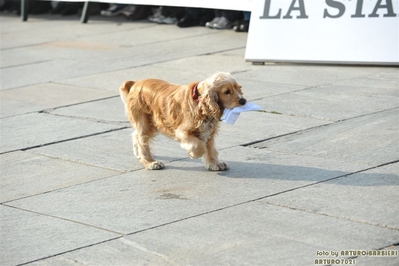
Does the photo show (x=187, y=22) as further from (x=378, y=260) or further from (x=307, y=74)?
(x=378, y=260)

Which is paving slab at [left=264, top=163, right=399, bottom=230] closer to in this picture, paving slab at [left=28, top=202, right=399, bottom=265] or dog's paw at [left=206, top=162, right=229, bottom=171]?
paving slab at [left=28, top=202, right=399, bottom=265]

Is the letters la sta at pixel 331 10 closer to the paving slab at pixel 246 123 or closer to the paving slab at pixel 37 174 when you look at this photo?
the paving slab at pixel 246 123

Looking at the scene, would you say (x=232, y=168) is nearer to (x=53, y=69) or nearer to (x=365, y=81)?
(x=365, y=81)

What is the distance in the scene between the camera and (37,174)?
24.8 feet

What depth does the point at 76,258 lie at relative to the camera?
543cm

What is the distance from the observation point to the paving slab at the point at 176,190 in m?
6.23

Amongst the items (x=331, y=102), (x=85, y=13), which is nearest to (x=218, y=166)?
(x=331, y=102)

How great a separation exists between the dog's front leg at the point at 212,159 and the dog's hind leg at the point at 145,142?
0.51 meters

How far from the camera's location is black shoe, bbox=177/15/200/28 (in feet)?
50.4

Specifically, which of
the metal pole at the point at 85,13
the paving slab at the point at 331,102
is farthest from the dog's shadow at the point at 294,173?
the metal pole at the point at 85,13

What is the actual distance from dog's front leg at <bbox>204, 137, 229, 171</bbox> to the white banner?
4305 mm

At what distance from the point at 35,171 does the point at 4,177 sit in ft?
0.99

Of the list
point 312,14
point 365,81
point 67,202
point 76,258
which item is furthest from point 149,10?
point 76,258

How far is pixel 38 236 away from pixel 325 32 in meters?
6.42
